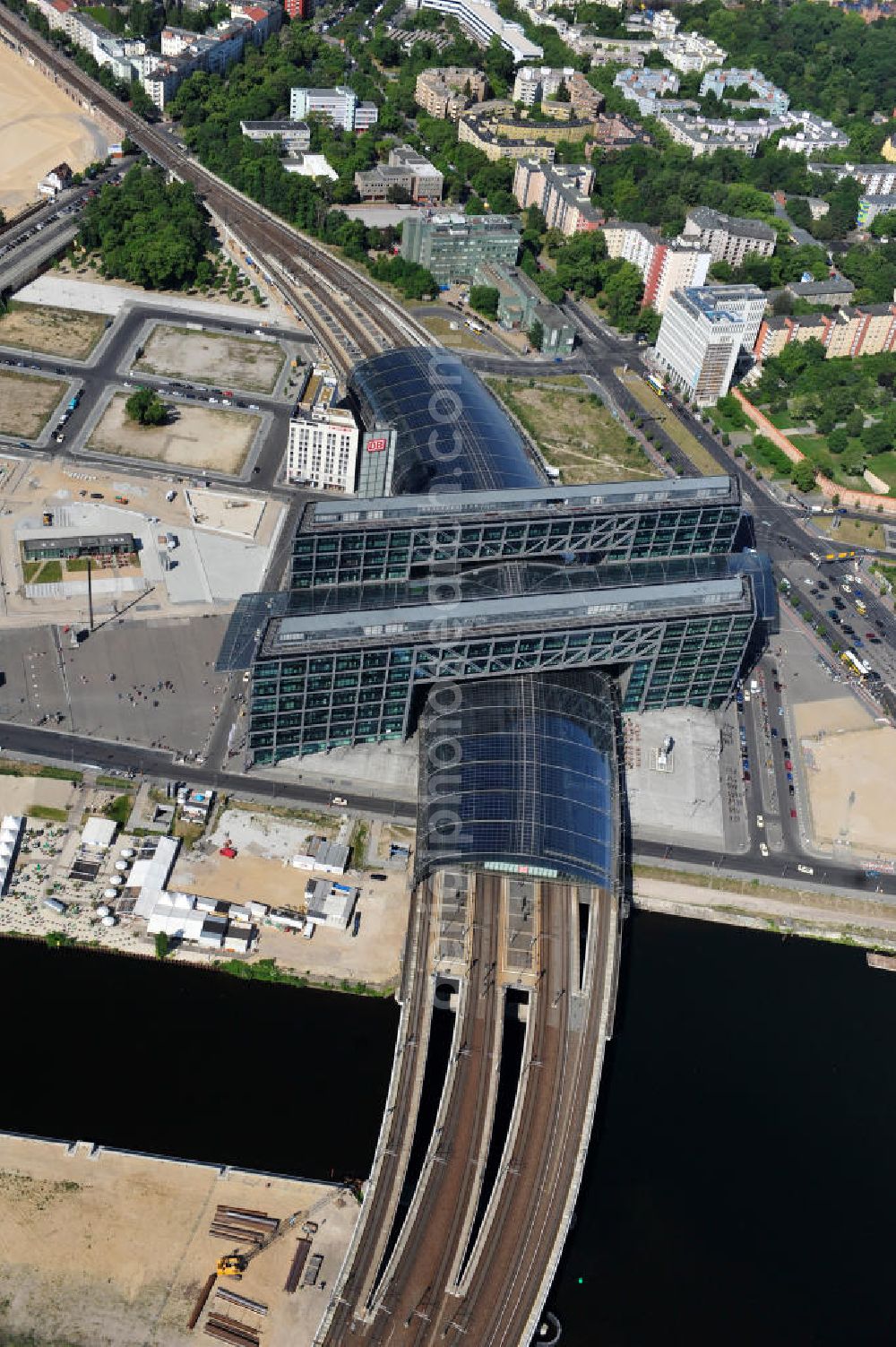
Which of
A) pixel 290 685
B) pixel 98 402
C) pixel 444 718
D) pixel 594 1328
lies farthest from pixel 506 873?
pixel 98 402

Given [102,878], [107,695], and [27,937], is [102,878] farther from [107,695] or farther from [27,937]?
[107,695]

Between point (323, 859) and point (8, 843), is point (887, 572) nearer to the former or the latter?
point (323, 859)

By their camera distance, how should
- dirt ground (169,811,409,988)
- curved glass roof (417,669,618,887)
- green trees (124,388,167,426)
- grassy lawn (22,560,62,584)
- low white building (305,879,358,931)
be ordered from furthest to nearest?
green trees (124,388,167,426), grassy lawn (22,560,62,584), low white building (305,879,358,931), curved glass roof (417,669,618,887), dirt ground (169,811,409,988)

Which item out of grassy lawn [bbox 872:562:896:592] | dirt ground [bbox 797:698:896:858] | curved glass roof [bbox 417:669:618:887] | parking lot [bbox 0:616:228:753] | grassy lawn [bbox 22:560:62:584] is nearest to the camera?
curved glass roof [bbox 417:669:618:887]

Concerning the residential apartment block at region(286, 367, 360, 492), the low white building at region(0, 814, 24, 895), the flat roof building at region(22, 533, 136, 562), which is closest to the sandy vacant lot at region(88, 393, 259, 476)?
the residential apartment block at region(286, 367, 360, 492)

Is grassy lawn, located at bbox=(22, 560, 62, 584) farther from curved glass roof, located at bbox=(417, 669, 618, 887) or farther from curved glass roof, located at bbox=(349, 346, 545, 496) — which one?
curved glass roof, located at bbox=(417, 669, 618, 887)

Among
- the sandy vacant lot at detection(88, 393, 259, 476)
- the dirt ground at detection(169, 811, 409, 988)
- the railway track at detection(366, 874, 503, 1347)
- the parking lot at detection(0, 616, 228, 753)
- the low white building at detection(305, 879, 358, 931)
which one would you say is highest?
the railway track at detection(366, 874, 503, 1347)

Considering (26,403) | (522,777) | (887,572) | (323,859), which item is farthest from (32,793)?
(887,572)
